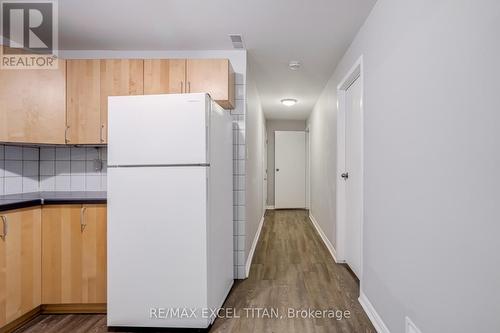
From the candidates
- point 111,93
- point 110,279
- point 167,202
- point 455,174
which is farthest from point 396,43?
point 110,279

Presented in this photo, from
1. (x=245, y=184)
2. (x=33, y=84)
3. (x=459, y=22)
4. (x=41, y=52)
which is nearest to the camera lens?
(x=459, y=22)

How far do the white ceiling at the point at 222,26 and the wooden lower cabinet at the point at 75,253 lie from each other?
4.79 feet

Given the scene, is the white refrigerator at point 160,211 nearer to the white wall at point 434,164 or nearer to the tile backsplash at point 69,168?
the tile backsplash at point 69,168

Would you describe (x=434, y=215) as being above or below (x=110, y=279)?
above

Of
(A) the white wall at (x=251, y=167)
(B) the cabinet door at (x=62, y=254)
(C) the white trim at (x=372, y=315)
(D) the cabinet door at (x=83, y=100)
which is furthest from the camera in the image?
(A) the white wall at (x=251, y=167)

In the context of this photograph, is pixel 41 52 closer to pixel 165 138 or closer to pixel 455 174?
pixel 165 138

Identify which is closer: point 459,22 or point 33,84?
point 459,22

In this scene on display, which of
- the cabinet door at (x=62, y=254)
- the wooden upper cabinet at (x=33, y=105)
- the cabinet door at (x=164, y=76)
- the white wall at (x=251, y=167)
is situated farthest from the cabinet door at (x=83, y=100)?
the white wall at (x=251, y=167)

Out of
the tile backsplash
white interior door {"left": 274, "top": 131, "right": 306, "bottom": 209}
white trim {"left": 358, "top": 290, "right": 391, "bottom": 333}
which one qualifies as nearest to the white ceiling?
the tile backsplash

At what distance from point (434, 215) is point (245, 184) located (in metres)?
1.81

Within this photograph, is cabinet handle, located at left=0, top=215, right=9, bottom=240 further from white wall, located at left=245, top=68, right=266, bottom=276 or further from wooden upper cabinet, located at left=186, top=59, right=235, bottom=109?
white wall, located at left=245, top=68, right=266, bottom=276

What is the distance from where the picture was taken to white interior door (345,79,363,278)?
2.75 m

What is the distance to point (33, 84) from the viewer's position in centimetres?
236

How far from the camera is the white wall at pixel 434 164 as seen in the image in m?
0.97
